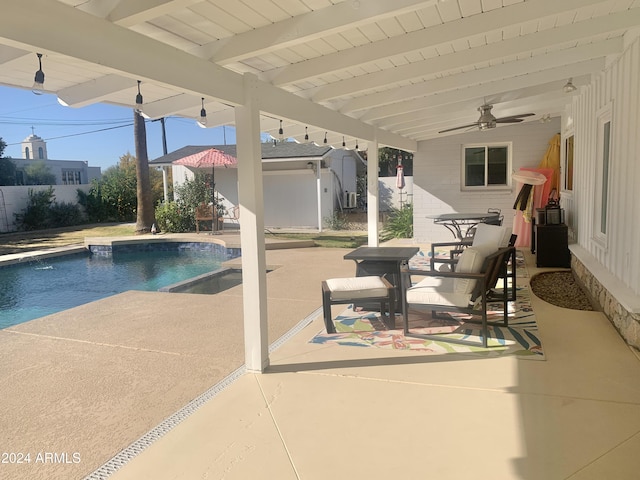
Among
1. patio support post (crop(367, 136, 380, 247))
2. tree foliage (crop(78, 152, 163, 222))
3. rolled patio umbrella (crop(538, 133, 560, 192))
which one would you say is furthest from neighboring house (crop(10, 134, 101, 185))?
rolled patio umbrella (crop(538, 133, 560, 192))

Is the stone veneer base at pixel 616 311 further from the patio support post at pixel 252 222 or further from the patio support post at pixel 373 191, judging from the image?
the patio support post at pixel 373 191

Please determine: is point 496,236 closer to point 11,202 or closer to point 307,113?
point 307,113

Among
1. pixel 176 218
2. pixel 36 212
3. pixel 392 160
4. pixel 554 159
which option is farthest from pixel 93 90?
Answer: pixel 392 160

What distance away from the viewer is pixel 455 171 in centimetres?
1159

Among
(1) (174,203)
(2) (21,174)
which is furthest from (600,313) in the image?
(2) (21,174)

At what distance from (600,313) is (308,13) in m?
4.40

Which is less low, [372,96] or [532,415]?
[372,96]

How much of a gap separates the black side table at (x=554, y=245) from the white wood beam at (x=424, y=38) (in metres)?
5.13

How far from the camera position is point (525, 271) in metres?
7.87

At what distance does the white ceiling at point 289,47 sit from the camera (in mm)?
2531

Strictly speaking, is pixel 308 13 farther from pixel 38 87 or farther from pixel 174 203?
pixel 174 203

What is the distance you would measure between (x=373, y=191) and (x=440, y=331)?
3709 millimetres

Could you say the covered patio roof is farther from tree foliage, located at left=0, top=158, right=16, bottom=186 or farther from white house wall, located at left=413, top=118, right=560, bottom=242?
tree foliage, located at left=0, top=158, right=16, bottom=186

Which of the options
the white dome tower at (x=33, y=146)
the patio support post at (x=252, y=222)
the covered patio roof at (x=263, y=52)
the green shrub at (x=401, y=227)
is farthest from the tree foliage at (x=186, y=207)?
the white dome tower at (x=33, y=146)
